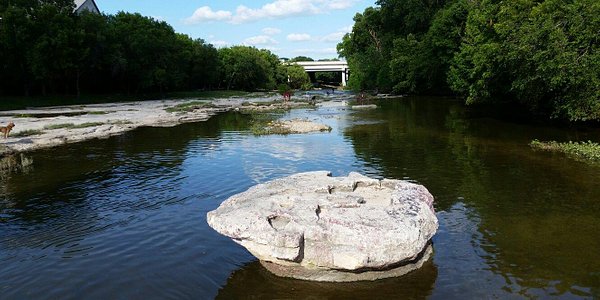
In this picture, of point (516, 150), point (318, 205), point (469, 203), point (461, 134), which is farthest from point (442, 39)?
point (318, 205)

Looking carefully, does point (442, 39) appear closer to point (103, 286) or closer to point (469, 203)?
point (469, 203)

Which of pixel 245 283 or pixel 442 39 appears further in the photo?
pixel 442 39

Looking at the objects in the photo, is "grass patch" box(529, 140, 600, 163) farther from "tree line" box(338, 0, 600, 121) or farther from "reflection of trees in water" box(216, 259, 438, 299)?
"reflection of trees in water" box(216, 259, 438, 299)

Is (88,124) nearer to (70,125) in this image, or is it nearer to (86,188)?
(70,125)

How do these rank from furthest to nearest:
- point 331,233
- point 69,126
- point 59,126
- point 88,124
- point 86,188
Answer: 1. point 88,124
2. point 69,126
3. point 59,126
4. point 86,188
5. point 331,233

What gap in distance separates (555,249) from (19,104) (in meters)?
61.2

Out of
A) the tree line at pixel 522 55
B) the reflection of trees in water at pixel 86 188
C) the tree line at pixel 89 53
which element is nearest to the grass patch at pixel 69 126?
the reflection of trees in water at pixel 86 188

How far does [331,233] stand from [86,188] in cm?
1351

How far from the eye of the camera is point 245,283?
33.8ft

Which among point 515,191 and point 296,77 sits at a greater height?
point 296,77

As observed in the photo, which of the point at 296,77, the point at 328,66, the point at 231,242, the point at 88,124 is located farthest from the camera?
the point at 328,66

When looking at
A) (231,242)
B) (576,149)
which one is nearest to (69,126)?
(231,242)

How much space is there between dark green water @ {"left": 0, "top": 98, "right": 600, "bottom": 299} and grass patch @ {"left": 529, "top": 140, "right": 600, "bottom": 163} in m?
1.05

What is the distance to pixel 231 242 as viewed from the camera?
12.7 metres
